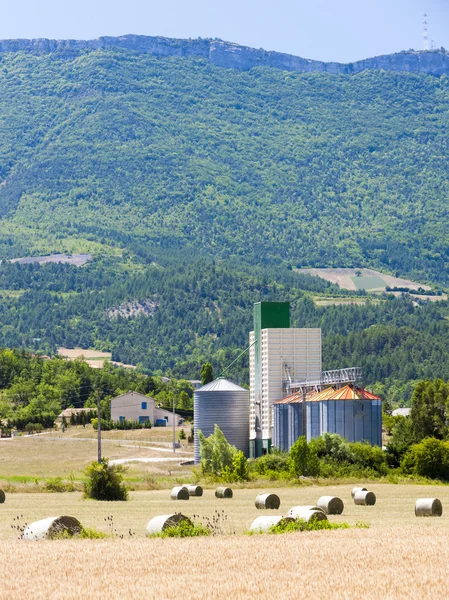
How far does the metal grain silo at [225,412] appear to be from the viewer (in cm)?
13088

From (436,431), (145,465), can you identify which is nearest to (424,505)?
(436,431)

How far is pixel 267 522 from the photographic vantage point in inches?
1650

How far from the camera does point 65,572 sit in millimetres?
31719

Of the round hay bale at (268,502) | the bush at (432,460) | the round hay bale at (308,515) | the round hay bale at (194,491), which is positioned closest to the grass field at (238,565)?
the round hay bale at (308,515)

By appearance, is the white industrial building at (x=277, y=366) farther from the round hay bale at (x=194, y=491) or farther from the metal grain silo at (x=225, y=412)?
the round hay bale at (x=194, y=491)

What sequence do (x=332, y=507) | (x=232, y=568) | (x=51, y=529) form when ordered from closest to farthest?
(x=232, y=568) → (x=51, y=529) → (x=332, y=507)

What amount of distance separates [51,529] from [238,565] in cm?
805

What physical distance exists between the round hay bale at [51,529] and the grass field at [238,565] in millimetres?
656

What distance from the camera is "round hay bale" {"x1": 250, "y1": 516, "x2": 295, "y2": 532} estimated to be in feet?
136

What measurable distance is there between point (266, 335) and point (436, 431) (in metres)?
24.7

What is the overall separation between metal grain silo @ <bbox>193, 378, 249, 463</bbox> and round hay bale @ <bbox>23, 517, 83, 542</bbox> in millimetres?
90376

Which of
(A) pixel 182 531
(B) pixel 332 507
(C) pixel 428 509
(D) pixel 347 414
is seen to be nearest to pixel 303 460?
(D) pixel 347 414

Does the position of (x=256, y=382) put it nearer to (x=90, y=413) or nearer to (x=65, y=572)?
(x=90, y=413)

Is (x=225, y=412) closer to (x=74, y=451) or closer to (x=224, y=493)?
A: (x=74, y=451)
